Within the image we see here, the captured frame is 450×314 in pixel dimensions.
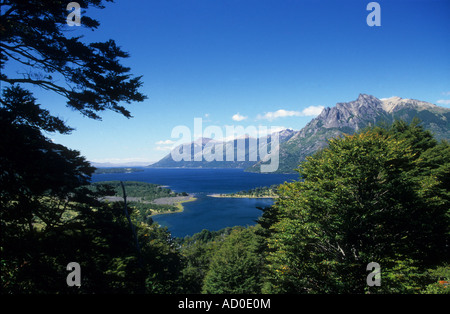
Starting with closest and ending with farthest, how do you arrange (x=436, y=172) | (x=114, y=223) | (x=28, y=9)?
(x=28, y=9), (x=114, y=223), (x=436, y=172)

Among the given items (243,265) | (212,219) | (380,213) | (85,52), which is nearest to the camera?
(85,52)

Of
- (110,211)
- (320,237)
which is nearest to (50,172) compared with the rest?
(110,211)

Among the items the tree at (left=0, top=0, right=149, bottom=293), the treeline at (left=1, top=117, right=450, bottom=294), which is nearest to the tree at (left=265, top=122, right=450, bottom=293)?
the treeline at (left=1, top=117, right=450, bottom=294)

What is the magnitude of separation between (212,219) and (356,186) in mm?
90328

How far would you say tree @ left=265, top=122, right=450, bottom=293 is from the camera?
9.34 metres

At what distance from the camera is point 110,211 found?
29.3 ft

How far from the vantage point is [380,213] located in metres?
9.55

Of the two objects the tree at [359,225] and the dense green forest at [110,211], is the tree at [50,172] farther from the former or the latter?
the tree at [359,225]

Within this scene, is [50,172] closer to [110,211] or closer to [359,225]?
[110,211]

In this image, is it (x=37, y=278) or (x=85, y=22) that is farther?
(x=85, y=22)

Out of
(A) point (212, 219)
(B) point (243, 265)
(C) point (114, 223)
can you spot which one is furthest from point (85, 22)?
(A) point (212, 219)

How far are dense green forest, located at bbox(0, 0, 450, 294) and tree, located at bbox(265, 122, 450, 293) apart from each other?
0.06m
